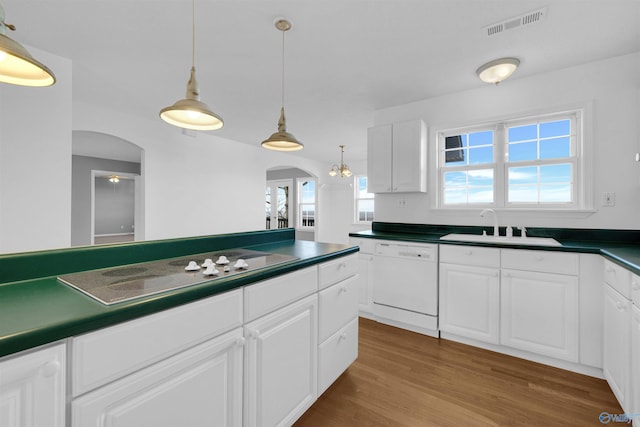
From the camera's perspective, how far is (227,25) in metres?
1.99

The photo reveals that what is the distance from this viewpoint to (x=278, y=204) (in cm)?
843

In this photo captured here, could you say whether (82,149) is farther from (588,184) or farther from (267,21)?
(588,184)

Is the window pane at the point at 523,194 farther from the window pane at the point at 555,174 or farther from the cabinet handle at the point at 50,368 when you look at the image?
the cabinet handle at the point at 50,368

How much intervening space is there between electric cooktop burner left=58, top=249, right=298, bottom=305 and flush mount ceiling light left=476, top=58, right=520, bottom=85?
2416mm

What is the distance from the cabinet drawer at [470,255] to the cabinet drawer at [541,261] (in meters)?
0.07

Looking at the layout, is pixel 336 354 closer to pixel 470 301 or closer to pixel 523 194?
pixel 470 301

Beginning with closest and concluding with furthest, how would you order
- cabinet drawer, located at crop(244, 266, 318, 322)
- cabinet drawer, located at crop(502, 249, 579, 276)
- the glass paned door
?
cabinet drawer, located at crop(244, 266, 318, 322) < cabinet drawer, located at crop(502, 249, 579, 276) < the glass paned door

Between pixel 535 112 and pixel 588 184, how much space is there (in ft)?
2.67

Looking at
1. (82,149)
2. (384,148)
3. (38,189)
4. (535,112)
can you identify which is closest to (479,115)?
(535,112)

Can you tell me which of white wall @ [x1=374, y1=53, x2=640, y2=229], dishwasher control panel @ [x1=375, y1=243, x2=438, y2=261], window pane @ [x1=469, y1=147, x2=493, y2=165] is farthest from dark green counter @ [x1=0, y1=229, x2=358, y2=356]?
white wall @ [x1=374, y1=53, x2=640, y2=229]

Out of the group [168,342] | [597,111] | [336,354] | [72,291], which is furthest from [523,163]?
[72,291]

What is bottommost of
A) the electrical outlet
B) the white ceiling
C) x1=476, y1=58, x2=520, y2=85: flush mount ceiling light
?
the electrical outlet

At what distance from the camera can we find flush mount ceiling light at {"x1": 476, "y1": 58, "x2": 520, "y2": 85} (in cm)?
236

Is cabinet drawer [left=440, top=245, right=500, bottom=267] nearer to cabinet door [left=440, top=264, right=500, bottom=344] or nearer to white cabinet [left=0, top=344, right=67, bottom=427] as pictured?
cabinet door [left=440, top=264, right=500, bottom=344]
